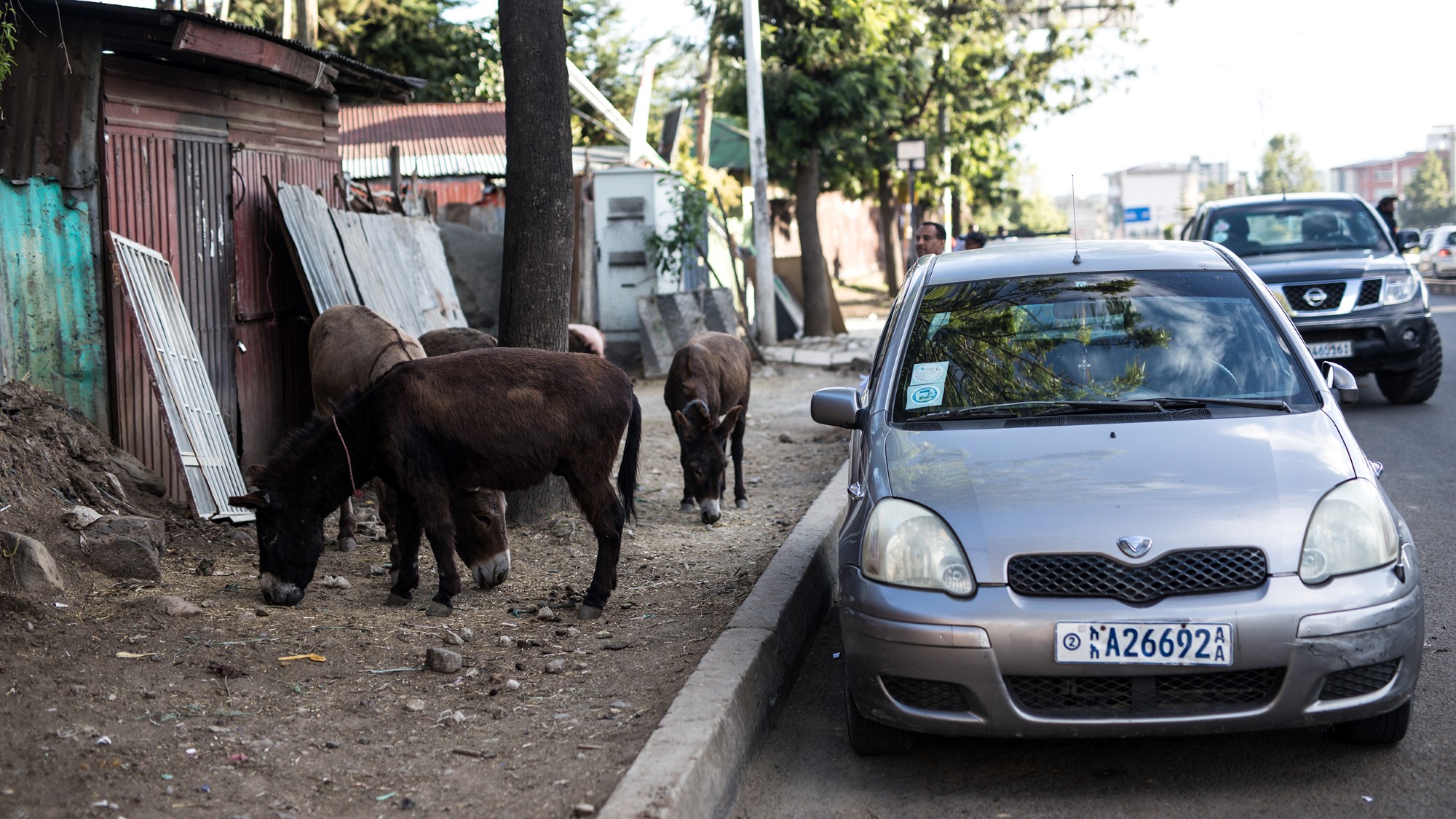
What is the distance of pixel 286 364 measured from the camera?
934 cm

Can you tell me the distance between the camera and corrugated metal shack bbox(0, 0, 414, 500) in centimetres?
705

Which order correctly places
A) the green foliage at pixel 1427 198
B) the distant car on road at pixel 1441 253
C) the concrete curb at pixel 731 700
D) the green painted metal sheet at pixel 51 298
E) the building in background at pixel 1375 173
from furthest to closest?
the building in background at pixel 1375 173 < the green foliage at pixel 1427 198 < the distant car on road at pixel 1441 253 < the green painted metal sheet at pixel 51 298 < the concrete curb at pixel 731 700

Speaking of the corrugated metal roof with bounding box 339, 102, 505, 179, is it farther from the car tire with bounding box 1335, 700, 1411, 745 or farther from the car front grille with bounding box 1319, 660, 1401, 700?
the car front grille with bounding box 1319, 660, 1401, 700

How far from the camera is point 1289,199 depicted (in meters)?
12.9

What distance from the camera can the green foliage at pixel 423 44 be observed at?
1052 inches

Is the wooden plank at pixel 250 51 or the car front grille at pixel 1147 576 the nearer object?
the car front grille at pixel 1147 576

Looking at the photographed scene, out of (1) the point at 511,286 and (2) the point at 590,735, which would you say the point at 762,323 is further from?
(2) the point at 590,735

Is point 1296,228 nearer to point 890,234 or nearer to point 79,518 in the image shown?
point 79,518

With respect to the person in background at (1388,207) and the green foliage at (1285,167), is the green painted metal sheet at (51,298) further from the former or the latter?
the green foliage at (1285,167)

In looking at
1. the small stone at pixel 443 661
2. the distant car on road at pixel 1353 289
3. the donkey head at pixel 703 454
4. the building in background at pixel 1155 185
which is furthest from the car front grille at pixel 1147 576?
the building in background at pixel 1155 185

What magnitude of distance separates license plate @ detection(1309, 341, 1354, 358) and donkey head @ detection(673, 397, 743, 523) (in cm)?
645

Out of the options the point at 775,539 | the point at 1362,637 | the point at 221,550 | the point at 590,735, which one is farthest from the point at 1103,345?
the point at 221,550

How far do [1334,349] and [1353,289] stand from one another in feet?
1.95

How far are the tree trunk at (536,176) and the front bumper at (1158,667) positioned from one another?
4161mm
